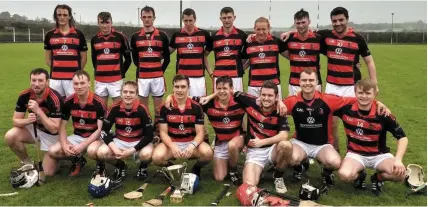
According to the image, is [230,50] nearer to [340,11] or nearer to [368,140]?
[340,11]

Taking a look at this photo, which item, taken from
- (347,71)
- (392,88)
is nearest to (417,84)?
(392,88)

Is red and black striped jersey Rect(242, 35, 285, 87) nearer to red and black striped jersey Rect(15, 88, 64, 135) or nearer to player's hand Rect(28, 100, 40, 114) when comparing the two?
red and black striped jersey Rect(15, 88, 64, 135)

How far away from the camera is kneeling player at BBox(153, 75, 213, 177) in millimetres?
5004

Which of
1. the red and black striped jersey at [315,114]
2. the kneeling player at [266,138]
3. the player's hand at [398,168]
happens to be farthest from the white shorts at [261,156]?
the player's hand at [398,168]

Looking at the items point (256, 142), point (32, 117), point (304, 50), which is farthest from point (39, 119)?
point (304, 50)

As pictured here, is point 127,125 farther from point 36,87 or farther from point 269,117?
point 269,117

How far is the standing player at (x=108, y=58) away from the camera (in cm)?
620

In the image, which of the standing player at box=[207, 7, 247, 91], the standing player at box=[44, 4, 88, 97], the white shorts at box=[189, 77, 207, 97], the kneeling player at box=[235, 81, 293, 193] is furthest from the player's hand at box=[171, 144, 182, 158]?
the standing player at box=[44, 4, 88, 97]

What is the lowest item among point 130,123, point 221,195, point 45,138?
point 221,195

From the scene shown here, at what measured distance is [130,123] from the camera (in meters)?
5.16

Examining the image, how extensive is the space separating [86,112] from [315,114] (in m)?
2.71

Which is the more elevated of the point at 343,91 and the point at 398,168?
the point at 343,91

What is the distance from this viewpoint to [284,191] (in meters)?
4.69

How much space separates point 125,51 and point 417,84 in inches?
425
